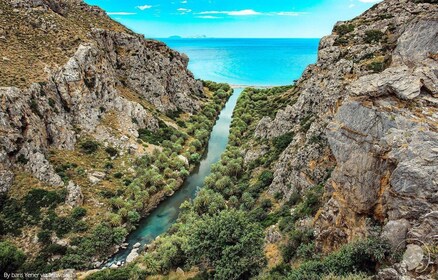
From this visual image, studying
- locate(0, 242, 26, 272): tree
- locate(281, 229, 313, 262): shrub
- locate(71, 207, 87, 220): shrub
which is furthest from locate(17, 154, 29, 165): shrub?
locate(281, 229, 313, 262): shrub

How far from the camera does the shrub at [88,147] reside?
236ft

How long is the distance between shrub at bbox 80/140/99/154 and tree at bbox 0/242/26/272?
1056 inches

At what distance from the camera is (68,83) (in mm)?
76625

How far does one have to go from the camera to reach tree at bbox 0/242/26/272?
45.9m

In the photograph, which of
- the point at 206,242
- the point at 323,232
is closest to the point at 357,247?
the point at 323,232

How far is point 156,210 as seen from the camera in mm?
65688

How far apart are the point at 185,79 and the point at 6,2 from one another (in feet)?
200

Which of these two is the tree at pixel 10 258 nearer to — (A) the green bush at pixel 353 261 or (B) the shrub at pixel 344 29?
(A) the green bush at pixel 353 261

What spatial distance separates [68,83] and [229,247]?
201 feet

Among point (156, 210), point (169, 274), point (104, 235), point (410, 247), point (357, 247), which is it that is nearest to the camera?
point (410, 247)

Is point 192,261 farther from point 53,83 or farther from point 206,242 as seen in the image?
point 53,83

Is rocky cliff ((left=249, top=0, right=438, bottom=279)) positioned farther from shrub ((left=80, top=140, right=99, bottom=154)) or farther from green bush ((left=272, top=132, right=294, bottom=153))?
shrub ((left=80, top=140, right=99, bottom=154))

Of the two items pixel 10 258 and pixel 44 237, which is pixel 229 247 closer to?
pixel 10 258

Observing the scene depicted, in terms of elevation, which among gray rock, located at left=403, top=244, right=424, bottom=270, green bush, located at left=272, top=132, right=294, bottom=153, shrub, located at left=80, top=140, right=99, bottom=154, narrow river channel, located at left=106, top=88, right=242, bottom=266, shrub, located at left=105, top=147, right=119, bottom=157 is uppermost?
gray rock, located at left=403, top=244, right=424, bottom=270
